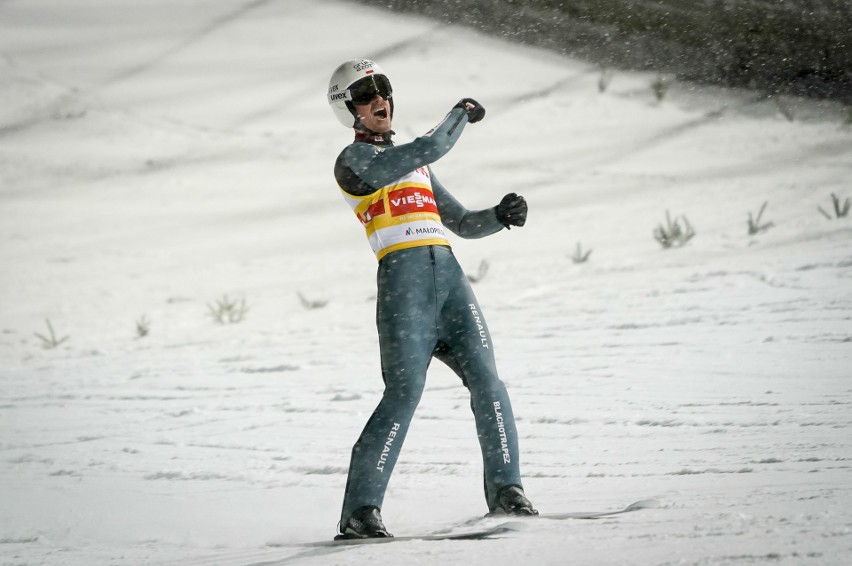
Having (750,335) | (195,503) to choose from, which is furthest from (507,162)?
(195,503)

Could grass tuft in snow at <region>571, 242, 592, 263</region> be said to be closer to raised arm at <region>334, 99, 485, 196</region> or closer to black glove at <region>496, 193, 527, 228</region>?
black glove at <region>496, 193, 527, 228</region>

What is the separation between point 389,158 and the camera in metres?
3.01

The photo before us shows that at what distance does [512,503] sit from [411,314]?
0.62 metres

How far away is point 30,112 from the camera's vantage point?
548 inches

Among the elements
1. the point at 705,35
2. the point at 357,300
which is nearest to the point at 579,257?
the point at 357,300

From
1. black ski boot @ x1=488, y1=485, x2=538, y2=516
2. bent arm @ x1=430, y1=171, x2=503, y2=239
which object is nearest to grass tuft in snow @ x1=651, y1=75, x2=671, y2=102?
bent arm @ x1=430, y1=171, x2=503, y2=239

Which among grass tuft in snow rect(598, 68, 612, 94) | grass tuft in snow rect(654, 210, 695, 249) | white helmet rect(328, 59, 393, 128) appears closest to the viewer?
white helmet rect(328, 59, 393, 128)

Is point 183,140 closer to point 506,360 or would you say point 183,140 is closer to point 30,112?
point 30,112

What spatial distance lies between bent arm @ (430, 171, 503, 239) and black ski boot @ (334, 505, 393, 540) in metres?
0.89

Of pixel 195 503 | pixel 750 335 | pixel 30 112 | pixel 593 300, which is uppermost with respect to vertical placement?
pixel 30 112

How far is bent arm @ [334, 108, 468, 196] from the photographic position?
2.99 m

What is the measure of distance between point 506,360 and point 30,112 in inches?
399

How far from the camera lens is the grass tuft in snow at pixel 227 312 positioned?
855 cm

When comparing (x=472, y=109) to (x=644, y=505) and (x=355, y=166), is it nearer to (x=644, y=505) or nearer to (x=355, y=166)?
(x=355, y=166)
